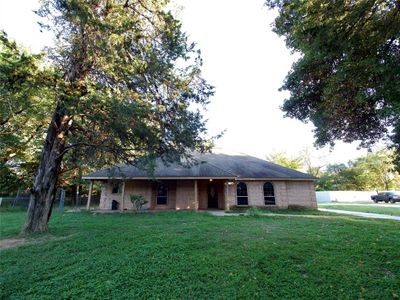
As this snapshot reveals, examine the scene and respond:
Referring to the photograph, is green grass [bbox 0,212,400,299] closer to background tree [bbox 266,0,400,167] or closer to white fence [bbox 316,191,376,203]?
background tree [bbox 266,0,400,167]

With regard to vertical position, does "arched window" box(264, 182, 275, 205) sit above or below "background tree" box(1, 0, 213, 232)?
below

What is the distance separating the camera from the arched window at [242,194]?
16906mm

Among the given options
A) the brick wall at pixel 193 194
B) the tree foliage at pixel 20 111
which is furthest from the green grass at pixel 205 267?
the brick wall at pixel 193 194

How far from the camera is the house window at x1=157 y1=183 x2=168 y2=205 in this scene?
1673 centimetres

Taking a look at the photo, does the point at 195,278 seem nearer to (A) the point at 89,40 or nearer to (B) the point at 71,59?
(A) the point at 89,40

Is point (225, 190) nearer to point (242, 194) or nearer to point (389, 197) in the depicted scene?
point (242, 194)

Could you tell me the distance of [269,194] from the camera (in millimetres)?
16922

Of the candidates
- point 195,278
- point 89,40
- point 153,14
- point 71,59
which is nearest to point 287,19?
point 153,14

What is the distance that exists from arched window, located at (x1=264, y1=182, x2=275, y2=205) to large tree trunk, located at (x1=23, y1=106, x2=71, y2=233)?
13.6 m

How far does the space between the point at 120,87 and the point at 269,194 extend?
1339 cm

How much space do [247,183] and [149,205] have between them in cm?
749

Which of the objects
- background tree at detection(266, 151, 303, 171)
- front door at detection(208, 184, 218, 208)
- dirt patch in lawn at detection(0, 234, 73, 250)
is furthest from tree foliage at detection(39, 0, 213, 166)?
background tree at detection(266, 151, 303, 171)

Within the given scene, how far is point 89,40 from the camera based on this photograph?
22.8ft

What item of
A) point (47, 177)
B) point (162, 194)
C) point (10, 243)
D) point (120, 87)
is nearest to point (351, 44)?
→ point (120, 87)
